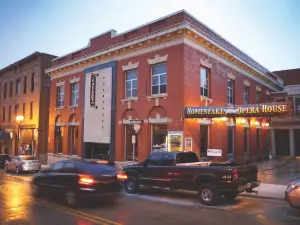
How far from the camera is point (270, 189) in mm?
12914

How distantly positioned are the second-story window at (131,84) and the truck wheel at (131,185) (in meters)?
8.54

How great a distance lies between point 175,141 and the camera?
1709cm

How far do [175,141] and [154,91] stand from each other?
3.95 m

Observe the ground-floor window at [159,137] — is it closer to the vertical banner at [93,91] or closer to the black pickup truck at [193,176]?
the black pickup truck at [193,176]

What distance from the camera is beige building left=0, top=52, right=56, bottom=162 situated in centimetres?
3058

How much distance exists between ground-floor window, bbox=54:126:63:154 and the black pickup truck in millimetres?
15111

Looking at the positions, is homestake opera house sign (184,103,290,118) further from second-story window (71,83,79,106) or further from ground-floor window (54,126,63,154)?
ground-floor window (54,126,63,154)

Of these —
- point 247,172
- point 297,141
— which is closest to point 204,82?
point 247,172

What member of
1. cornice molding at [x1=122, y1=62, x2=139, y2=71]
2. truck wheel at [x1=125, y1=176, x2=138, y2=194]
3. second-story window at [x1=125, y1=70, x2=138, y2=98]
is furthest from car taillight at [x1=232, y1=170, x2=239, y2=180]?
cornice molding at [x1=122, y1=62, x2=139, y2=71]

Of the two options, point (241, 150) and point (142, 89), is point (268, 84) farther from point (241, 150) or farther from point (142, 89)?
point (142, 89)

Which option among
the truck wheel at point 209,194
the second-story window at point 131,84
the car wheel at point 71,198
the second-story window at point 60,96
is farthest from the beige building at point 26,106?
the truck wheel at point 209,194

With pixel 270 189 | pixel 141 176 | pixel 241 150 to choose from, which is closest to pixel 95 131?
pixel 141 176

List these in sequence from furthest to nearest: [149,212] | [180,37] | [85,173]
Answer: [180,37] < [85,173] < [149,212]

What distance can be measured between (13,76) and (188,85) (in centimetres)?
2749
